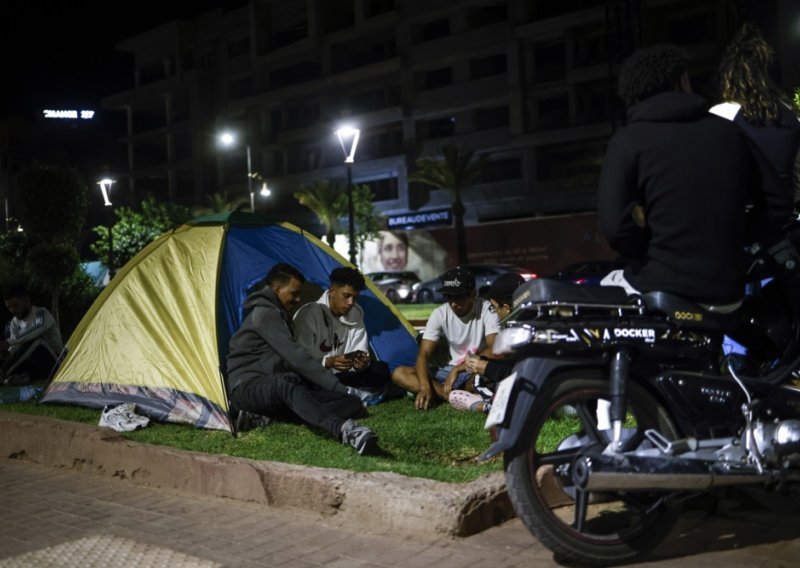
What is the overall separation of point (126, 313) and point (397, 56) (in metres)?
42.1

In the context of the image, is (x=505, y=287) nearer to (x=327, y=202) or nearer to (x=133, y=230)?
(x=327, y=202)

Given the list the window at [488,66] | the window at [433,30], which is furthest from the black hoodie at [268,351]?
the window at [433,30]

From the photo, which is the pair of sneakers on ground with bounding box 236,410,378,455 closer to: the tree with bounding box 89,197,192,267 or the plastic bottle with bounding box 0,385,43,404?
the plastic bottle with bounding box 0,385,43,404

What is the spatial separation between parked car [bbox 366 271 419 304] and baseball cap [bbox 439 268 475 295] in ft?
94.0

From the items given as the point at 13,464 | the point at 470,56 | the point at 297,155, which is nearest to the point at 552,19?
the point at 470,56

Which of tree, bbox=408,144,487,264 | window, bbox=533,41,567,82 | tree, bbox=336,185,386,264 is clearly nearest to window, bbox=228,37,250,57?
tree, bbox=336,185,386,264

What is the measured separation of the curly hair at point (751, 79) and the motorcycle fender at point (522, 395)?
1644 millimetres

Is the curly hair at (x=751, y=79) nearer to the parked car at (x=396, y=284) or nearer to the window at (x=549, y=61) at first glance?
the parked car at (x=396, y=284)

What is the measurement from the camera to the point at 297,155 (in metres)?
54.5

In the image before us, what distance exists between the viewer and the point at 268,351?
21.9 ft

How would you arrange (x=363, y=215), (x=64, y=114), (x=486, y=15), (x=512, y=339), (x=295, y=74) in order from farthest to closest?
1. (x=64, y=114)
2. (x=295, y=74)
3. (x=363, y=215)
4. (x=486, y=15)
5. (x=512, y=339)

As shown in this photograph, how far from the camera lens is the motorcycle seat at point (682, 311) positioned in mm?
3650

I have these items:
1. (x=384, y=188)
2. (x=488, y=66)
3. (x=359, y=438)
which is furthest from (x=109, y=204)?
(x=359, y=438)

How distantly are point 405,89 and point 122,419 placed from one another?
1674 inches
